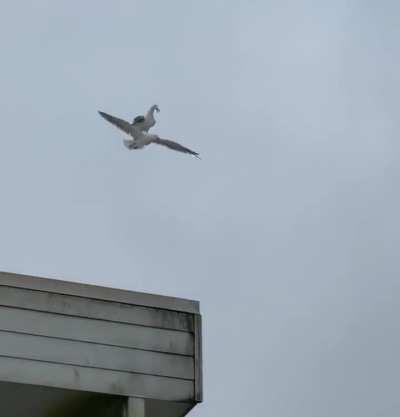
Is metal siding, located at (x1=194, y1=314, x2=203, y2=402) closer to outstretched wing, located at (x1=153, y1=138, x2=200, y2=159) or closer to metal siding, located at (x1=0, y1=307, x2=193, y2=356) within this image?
metal siding, located at (x1=0, y1=307, x2=193, y2=356)

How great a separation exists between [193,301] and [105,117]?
281 inches

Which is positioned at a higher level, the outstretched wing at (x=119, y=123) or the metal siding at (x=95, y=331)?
the outstretched wing at (x=119, y=123)

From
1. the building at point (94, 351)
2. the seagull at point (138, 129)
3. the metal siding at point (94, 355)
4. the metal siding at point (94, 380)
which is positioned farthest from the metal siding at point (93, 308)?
the seagull at point (138, 129)

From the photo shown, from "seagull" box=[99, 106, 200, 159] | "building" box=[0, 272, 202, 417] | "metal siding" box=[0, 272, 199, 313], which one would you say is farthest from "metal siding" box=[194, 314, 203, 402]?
"seagull" box=[99, 106, 200, 159]

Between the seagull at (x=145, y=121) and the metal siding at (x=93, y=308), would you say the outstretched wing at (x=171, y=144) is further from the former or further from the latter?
the metal siding at (x=93, y=308)

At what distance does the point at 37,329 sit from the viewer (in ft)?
39.1

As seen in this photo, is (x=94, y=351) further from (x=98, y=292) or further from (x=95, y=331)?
(x=98, y=292)

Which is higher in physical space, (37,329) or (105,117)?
(105,117)

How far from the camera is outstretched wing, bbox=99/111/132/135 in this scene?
19.3 m

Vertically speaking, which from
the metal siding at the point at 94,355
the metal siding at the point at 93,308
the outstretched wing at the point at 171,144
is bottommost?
the metal siding at the point at 94,355

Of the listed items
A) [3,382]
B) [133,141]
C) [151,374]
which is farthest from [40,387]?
[133,141]

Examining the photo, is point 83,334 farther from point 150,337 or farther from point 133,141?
point 133,141

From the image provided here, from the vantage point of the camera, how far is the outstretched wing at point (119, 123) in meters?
19.3

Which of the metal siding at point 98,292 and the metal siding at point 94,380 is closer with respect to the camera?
the metal siding at point 94,380
